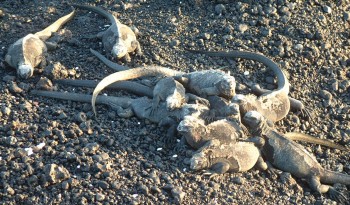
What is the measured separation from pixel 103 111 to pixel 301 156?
2158 millimetres

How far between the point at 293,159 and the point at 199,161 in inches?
42.7

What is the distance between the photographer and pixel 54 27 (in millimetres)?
8836

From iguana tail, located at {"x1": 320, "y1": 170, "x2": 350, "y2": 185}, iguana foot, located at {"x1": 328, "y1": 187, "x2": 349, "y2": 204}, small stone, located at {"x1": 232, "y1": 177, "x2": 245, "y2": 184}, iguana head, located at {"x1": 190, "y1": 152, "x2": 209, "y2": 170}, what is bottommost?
iguana foot, located at {"x1": 328, "y1": 187, "x2": 349, "y2": 204}

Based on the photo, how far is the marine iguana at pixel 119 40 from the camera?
26.8 feet

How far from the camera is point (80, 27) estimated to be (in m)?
9.04

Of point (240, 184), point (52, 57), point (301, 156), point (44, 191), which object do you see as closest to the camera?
point (44, 191)

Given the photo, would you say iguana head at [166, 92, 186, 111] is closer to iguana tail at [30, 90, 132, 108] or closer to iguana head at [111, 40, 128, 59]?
iguana tail at [30, 90, 132, 108]

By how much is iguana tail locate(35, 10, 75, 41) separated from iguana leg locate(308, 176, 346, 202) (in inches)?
150

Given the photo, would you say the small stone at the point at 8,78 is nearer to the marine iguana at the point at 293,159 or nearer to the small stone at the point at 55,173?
the small stone at the point at 55,173

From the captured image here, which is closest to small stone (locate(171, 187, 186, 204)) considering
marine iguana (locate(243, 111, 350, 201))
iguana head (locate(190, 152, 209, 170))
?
iguana head (locate(190, 152, 209, 170))

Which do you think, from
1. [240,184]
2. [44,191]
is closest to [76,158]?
[44,191]

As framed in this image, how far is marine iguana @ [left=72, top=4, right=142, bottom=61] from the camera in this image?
816 centimetres

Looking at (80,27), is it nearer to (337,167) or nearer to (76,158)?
(76,158)

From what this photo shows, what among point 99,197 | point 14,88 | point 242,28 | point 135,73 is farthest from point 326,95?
point 14,88
